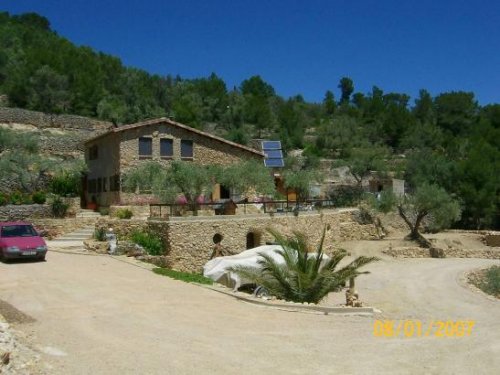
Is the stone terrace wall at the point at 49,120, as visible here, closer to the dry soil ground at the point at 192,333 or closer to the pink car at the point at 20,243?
the pink car at the point at 20,243

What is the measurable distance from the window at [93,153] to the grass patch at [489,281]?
2543cm

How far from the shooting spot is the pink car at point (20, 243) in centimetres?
1942

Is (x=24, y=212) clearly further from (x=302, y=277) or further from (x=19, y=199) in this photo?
(x=302, y=277)

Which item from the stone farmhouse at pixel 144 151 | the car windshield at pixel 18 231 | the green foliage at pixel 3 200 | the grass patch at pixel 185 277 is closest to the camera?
the grass patch at pixel 185 277

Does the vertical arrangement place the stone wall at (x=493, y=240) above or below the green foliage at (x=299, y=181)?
below

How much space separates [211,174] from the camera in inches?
1202

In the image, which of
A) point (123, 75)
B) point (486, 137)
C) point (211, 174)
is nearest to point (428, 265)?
point (211, 174)

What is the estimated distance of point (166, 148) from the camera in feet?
116

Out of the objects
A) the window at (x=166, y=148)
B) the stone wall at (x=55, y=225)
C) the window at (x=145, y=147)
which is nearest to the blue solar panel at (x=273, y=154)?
the window at (x=166, y=148)

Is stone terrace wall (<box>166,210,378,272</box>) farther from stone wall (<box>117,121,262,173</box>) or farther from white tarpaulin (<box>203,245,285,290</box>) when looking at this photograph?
stone wall (<box>117,121,262,173</box>)

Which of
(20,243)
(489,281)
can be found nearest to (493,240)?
(489,281)

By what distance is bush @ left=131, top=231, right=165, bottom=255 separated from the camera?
23.8m

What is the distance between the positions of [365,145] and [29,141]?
40673 millimetres

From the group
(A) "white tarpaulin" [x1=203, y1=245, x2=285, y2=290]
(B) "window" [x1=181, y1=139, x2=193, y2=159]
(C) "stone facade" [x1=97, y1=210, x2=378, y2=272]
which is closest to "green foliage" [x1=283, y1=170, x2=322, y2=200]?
(C) "stone facade" [x1=97, y1=210, x2=378, y2=272]
